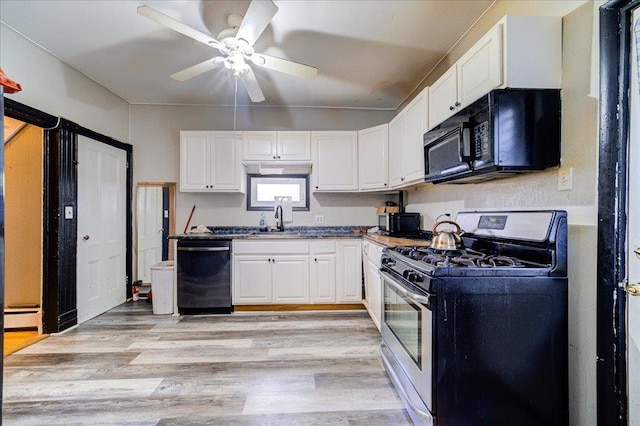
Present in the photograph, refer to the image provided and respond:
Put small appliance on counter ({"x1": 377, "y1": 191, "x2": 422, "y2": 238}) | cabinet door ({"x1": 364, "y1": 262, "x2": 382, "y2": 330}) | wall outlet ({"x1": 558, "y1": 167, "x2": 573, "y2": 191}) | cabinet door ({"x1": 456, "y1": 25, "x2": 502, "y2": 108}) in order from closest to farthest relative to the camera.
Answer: wall outlet ({"x1": 558, "y1": 167, "x2": 573, "y2": 191}) < cabinet door ({"x1": 456, "y1": 25, "x2": 502, "y2": 108}) < cabinet door ({"x1": 364, "y1": 262, "x2": 382, "y2": 330}) < small appliance on counter ({"x1": 377, "y1": 191, "x2": 422, "y2": 238})

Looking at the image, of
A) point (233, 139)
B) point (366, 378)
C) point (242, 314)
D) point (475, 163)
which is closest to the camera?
point (475, 163)

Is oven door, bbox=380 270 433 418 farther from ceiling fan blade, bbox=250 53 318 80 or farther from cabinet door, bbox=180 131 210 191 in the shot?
cabinet door, bbox=180 131 210 191

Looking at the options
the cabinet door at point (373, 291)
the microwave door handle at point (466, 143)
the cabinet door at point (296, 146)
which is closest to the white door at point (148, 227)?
the cabinet door at point (296, 146)

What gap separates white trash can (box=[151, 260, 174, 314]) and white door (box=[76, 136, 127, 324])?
603mm

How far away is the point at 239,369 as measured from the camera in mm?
2195

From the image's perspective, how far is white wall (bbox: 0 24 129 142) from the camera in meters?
2.46

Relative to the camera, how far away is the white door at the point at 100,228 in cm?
312

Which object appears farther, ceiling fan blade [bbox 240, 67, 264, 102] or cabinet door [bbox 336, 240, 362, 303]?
cabinet door [bbox 336, 240, 362, 303]

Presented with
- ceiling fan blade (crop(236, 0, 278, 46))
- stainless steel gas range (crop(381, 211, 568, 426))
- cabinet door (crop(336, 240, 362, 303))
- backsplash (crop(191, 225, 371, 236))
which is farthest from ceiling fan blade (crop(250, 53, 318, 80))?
backsplash (crop(191, 225, 371, 236))

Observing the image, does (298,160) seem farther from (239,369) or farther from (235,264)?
(239,369)

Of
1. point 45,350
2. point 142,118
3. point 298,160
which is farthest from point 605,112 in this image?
point 142,118

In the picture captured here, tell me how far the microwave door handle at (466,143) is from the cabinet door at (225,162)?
2693mm

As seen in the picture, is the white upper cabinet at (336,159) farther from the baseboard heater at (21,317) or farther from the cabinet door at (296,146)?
the baseboard heater at (21,317)

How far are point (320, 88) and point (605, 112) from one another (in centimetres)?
270
